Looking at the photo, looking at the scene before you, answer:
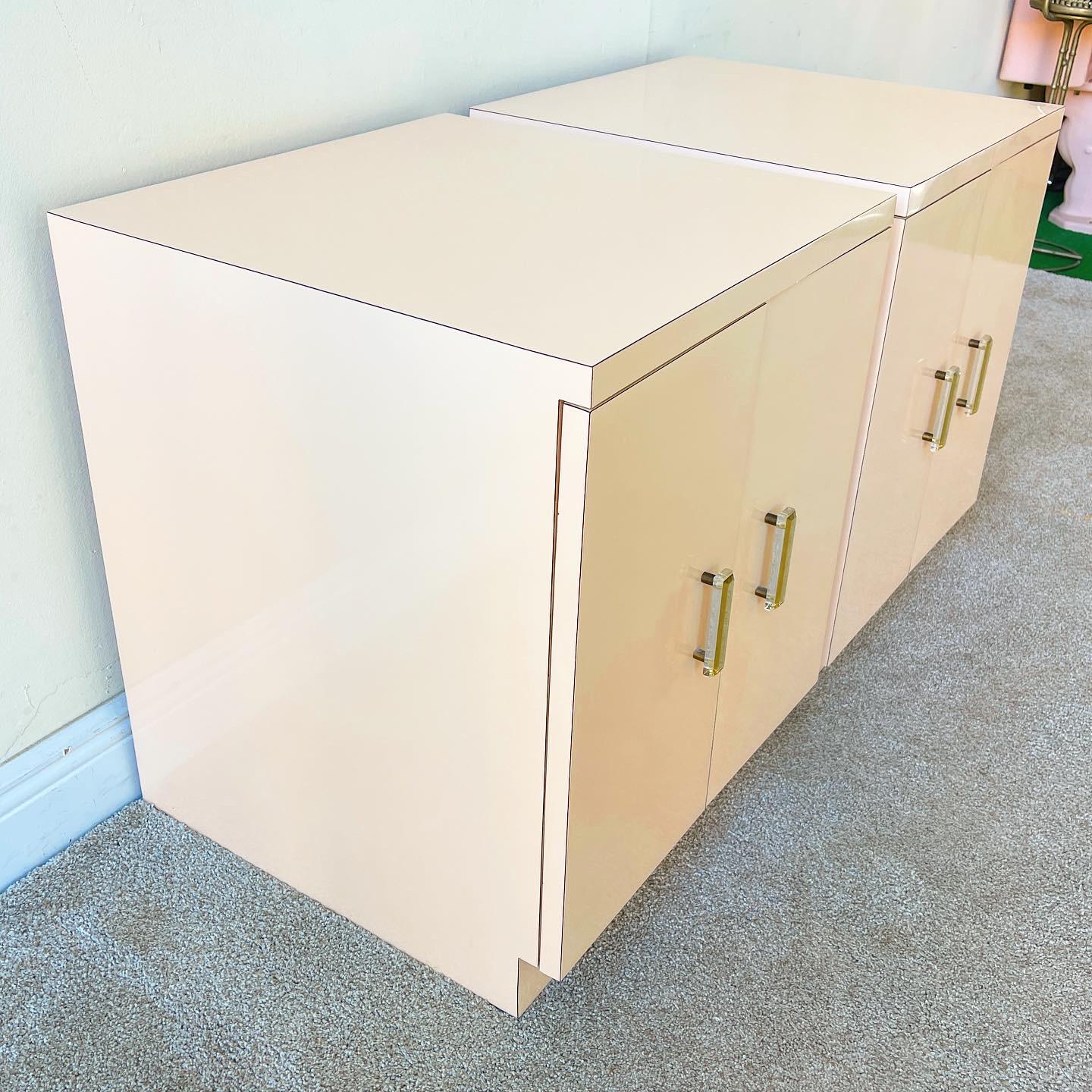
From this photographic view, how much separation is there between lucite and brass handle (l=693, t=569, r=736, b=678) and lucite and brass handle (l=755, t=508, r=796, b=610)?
0.10m

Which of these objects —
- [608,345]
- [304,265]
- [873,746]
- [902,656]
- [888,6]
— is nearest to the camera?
[608,345]

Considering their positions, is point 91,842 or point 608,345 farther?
point 91,842

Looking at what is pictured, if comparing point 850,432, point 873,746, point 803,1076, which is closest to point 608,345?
point 850,432

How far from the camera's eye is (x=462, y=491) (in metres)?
0.90

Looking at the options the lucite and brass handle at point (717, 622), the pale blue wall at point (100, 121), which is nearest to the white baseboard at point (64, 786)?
the pale blue wall at point (100, 121)

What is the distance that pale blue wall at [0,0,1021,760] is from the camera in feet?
3.50

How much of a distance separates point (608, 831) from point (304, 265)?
0.54 m

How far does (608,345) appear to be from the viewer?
0.82 meters

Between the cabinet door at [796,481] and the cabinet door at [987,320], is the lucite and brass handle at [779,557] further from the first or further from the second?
the cabinet door at [987,320]

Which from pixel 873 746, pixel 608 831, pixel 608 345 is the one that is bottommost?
pixel 873 746

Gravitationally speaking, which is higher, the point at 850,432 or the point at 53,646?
the point at 850,432

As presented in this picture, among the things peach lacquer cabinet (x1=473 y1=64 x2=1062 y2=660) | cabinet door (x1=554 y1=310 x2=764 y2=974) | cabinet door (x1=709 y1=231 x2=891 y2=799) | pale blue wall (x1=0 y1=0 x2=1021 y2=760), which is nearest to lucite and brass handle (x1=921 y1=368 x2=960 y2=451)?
peach lacquer cabinet (x1=473 y1=64 x2=1062 y2=660)

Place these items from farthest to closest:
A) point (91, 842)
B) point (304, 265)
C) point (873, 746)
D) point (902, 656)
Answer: point (902, 656)
point (873, 746)
point (91, 842)
point (304, 265)

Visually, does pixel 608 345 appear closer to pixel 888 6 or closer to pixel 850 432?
pixel 850 432
